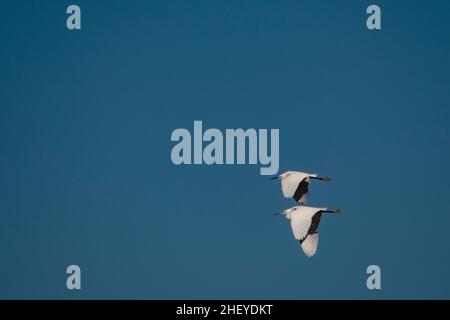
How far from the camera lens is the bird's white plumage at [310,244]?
31.9 metres

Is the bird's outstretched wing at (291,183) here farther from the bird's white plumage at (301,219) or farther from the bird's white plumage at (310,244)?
the bird's white plumage at (310,244)

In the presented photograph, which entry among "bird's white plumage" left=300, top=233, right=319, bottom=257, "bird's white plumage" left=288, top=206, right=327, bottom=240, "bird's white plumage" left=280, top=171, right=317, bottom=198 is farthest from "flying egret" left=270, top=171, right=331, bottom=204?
"bird's white plumage" left=300, top=233, right=319, bottom=257

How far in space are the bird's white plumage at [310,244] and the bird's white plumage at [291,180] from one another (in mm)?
1484

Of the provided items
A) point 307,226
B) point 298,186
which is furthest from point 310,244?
point 298,186

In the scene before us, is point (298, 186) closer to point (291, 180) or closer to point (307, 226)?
point (291, 180)

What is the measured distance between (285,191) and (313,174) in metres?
0.78

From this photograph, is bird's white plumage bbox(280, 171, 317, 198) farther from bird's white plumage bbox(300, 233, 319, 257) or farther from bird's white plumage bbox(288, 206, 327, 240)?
bird's white plumage bbox(300, 233, 319, 257)

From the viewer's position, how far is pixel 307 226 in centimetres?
3272

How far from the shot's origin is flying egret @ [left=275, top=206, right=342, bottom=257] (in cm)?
3219

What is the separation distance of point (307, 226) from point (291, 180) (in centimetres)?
185
